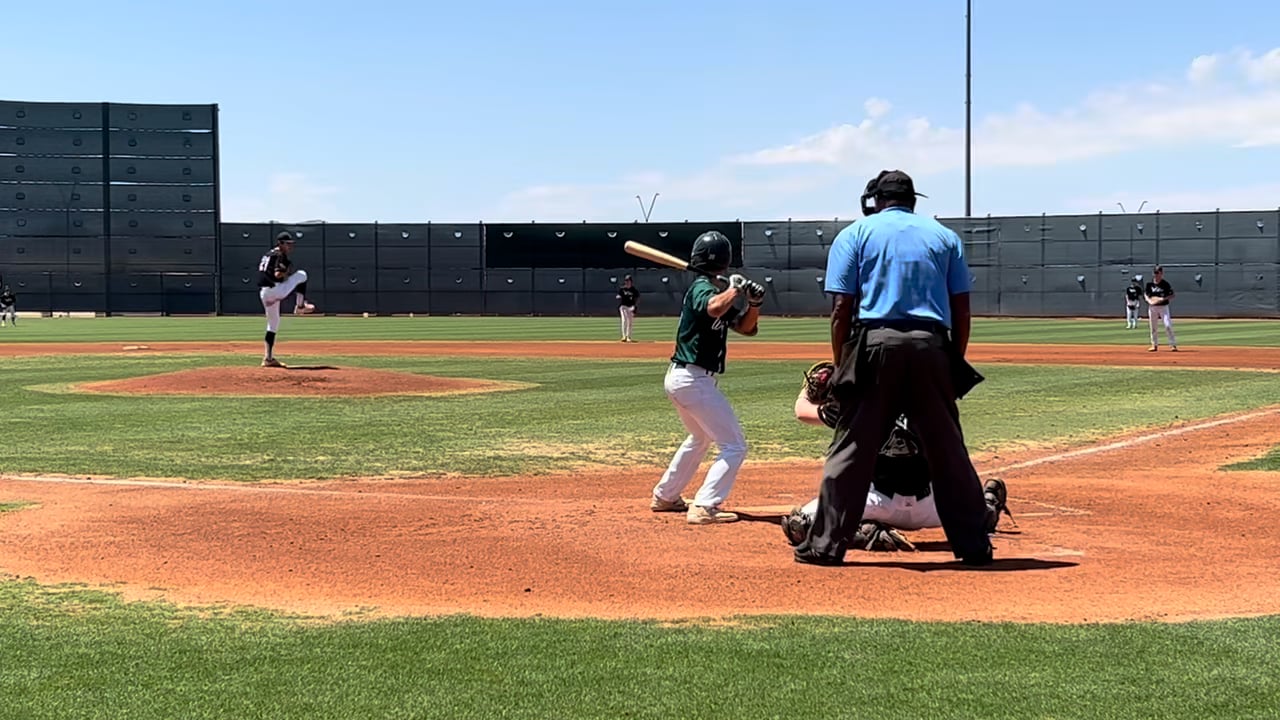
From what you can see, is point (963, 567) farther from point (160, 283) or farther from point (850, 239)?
point (160, 283)

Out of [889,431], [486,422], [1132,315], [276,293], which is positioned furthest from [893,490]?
Answer: [1132,315]

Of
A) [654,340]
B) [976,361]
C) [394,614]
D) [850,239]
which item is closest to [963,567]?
[850,239]

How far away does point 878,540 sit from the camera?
7320mm

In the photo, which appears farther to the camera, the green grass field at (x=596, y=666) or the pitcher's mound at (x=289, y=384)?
the pitcher's mound at (x=289, y=384)

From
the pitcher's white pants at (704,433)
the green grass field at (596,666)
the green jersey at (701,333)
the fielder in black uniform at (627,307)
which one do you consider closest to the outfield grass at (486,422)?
the pitcher's white pants at (704,433)

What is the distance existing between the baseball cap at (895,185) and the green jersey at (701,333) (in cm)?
147

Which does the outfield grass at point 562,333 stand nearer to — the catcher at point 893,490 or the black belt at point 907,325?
the catcher at point 893,490

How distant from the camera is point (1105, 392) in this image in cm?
1923

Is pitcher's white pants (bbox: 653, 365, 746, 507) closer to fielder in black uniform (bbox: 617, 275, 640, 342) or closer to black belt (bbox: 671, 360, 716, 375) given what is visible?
black belt (bbox: 671, 360, 716, 375)

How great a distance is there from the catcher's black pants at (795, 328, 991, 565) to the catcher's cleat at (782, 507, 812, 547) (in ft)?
0.57

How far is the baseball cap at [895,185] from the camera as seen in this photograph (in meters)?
6.89

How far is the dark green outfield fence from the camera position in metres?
65.8

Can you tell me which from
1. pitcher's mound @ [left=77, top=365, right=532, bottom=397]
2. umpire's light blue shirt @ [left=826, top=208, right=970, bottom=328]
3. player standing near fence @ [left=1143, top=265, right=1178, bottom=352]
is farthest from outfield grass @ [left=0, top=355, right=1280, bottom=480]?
player standing near fence @ [left=1143, top=265, right=1178, bottom=352]

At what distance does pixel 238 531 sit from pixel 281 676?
3381mm
